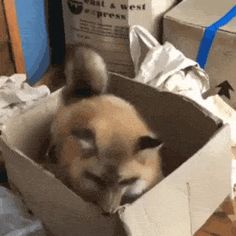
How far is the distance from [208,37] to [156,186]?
0.81 metres

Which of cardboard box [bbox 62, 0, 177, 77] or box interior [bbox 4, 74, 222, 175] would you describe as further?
cardboard box [bbox 62, 0, 177, 77]

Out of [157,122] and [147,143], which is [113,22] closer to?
[157,122]

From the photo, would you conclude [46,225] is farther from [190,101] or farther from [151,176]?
[190,101]

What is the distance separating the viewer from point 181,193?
1.37m

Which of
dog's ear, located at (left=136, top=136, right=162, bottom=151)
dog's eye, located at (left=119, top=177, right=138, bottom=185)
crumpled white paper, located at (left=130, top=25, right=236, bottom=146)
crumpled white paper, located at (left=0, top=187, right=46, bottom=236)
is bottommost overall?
crumpled white paper, located at (left=0, top=187, right=46, bottom=236)

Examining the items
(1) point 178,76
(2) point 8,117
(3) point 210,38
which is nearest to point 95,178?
(2) point 8,117

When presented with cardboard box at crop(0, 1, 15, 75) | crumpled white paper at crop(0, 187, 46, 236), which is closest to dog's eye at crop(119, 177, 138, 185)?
crumpled white paper at crop(0, 187, 46, 236)

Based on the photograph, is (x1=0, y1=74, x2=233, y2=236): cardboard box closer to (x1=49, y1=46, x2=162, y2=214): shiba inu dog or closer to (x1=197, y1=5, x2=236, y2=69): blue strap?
(x1=49, y1=46, x2=162, y2=214): shiba inu dog

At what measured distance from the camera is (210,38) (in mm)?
1909

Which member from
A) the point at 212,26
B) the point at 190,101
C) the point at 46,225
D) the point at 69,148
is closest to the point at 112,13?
the point at 212,26

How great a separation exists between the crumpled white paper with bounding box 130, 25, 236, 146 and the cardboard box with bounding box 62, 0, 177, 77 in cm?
8

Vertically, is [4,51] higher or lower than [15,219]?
higher

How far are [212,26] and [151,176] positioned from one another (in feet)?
2.34

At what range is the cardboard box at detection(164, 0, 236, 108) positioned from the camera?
6.23 ft
